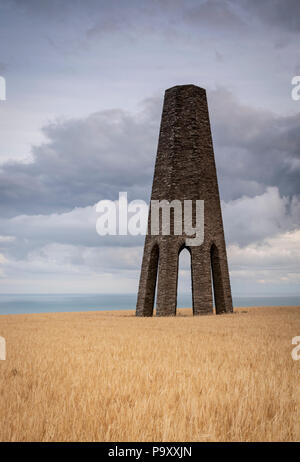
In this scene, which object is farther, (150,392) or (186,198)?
(186,198)

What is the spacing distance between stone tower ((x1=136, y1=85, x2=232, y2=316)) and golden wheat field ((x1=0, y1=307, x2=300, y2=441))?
13.1 m

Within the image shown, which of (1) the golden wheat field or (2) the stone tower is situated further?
(2) the stone tower

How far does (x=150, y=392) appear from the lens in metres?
6.18

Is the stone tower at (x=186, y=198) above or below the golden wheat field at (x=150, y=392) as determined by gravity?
above

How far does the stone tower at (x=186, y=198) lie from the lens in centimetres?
2459

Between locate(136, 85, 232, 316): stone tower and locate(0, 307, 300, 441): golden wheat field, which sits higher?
locate(136, 85, 232, 316): stone tower

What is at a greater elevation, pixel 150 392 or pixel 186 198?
pixel 186 198

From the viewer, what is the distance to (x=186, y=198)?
2508 centimetres

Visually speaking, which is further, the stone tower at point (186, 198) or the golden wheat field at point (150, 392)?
the stone tower at point (186, 198)

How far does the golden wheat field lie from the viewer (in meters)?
4.48

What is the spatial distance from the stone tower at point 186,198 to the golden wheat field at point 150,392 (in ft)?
42.9

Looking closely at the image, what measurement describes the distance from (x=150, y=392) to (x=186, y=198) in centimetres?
1953

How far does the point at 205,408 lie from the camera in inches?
210
